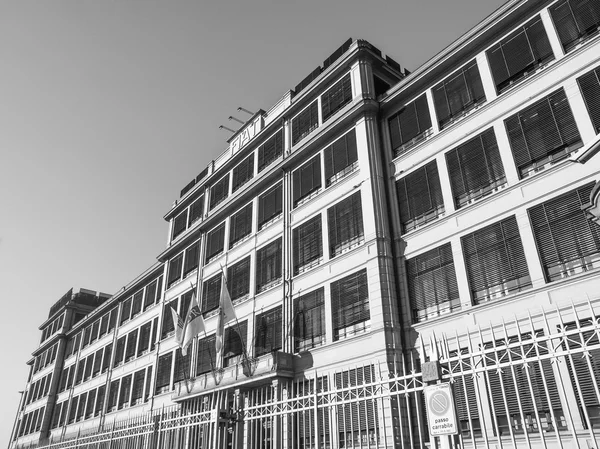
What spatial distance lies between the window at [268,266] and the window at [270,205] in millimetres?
1562

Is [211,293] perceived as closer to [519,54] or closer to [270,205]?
[270,205]

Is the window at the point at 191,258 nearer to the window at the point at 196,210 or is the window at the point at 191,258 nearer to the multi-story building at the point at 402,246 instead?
the multi-story building at the point at 402,246

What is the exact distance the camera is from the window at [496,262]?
49.7 feet

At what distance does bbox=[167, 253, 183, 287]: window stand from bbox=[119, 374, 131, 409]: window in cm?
830

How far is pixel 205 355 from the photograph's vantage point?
1067 inches

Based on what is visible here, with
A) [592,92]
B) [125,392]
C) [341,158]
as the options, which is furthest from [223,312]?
[125,392]

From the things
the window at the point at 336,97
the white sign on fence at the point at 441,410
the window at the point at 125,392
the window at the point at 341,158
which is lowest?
the white sign on fence at the point at 441,410

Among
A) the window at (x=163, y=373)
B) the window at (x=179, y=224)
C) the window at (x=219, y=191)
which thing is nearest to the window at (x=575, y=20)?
the window at (x=219, y=191)

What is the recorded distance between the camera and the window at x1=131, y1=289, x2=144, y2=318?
39844 millimetres

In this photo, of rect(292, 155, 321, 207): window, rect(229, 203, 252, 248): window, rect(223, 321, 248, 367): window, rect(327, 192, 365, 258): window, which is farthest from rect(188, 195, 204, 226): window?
rect(327, 192, 365, 258): window

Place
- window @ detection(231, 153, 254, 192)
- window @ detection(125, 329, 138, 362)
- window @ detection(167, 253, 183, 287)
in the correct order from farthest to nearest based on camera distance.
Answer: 1. window @ detection(125, 329, 138, 362)
2. window @ detection(167, 253, 183, 287)
3. window @ detection(231, 153, 254, 192)

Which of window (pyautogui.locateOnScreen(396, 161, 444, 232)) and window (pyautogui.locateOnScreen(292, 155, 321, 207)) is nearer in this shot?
window (pyautogui.locateOnScreen(396, 161, 444, 232))

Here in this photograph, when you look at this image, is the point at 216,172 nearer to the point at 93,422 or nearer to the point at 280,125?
the point at 280,125

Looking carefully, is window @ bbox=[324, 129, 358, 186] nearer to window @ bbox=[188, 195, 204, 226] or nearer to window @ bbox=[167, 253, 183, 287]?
window @ bbox=[188, 195, 204, 226]
